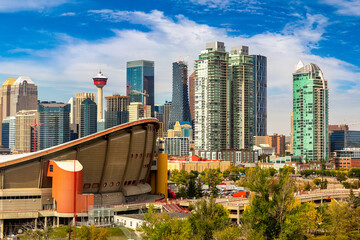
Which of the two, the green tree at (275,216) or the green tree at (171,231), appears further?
the green tree at (275,216)

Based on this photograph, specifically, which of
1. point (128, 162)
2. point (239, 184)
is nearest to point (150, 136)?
point (128, 162)

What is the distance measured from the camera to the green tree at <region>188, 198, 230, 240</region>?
6925 cm

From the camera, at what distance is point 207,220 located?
70188mm

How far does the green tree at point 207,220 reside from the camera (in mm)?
69250

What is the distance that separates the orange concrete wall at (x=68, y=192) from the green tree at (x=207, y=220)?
22.8 meters

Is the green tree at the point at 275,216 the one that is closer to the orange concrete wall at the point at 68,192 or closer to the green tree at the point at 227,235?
the green tree at the point at 227,235

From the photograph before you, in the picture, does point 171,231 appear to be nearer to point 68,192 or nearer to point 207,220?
point 207,220

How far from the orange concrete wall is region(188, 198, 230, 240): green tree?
2282 cm

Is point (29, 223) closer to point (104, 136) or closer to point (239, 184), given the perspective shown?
point (104, 136)

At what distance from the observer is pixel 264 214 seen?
6994 cm

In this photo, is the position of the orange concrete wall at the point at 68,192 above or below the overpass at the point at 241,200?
above

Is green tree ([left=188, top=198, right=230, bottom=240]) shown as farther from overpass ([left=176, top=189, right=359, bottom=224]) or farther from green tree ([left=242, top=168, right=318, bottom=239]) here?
overpass ([left=176, top=189, right=359, bottom=224])

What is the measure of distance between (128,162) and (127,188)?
5710 mm

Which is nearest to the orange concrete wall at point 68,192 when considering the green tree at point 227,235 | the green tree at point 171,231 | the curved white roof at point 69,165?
the curved white roof at point 69,165
